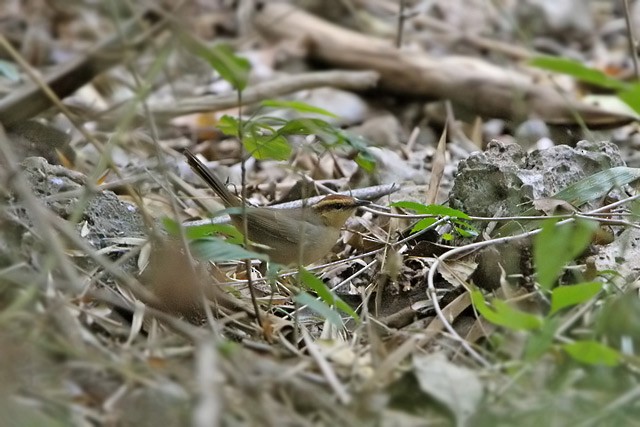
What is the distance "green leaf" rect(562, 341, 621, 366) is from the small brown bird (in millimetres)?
1941

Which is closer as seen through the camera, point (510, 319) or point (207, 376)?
point (207, 376)

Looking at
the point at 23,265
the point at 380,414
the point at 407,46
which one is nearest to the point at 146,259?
the point at 23,265

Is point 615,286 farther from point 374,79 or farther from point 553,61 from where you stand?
point 374,79

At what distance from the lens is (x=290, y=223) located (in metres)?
4.41

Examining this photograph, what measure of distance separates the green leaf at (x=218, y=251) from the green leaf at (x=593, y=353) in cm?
91

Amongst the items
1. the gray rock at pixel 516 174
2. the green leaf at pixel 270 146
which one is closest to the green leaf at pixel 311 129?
the green leaf at pixel 270 146

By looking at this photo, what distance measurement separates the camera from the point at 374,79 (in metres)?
7.17

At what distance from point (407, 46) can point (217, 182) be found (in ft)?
13.5

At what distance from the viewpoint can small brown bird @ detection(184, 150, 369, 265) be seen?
14.2ft

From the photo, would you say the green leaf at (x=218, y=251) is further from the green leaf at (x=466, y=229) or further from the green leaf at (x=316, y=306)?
the green leaf at (x=466, y=229)

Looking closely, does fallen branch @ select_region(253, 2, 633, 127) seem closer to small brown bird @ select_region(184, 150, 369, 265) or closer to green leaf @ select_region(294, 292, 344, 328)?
small brown bird @ select_region(184, 150, 369, 265)

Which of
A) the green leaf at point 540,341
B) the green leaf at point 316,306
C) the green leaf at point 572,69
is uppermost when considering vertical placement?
the green leaf at point 572,69

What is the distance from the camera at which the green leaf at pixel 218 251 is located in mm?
2725

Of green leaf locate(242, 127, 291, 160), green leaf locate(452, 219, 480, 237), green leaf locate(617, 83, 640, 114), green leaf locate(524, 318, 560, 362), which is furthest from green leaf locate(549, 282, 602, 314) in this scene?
green leaf locate(242, 127, 291, 160)
